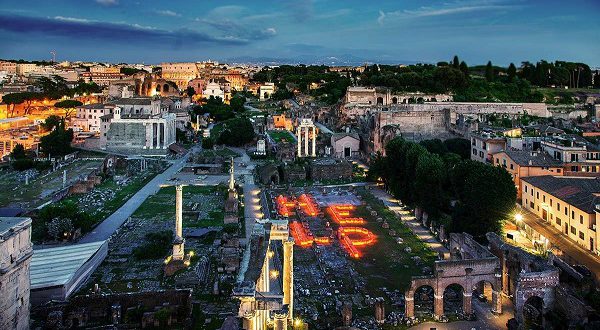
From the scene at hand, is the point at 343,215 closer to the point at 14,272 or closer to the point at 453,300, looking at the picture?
the point at 453,300

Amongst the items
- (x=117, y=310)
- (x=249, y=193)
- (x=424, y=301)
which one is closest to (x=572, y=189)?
(x=424, y=301)

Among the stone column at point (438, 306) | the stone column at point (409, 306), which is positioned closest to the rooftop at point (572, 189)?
the stone column at point (438, 306)

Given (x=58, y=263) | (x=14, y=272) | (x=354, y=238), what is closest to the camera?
(x=14, y=272)

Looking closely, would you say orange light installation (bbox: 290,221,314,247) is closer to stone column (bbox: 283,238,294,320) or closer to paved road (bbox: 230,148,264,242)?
paved road (bbox: 230,148,264,242)

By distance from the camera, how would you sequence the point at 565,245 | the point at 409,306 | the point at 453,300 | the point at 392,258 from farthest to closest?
the point at 392,258 → the point at 565,245 → the point at 453,300 → the point at 409,306

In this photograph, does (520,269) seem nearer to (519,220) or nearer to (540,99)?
(519,220)

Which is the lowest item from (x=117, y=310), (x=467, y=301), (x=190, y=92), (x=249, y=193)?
(x=117, y=310)

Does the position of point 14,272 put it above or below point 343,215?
above

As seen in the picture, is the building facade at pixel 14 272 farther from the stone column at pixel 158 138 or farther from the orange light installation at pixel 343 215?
the stone column at pixel 158 138
